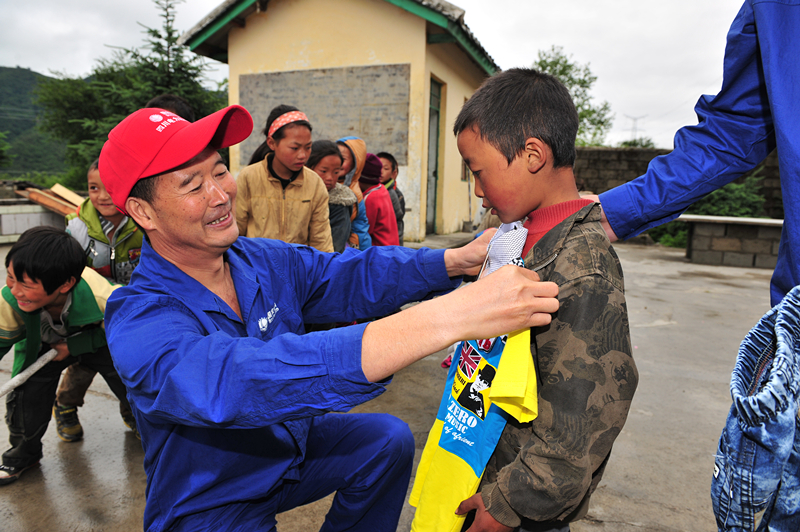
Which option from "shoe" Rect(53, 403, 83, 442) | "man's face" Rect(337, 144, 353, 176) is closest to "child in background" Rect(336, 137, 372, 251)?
"man's face" Rect(337, 144, 353, 176)

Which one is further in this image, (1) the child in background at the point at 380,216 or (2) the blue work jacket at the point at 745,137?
(1) the child in background at the point at 380,216

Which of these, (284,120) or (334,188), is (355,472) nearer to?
(284,120)

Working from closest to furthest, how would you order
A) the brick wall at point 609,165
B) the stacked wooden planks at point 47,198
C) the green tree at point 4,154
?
the stacked wooden planks at point 47,198 < the brick wall at point 609,165 < the green tree at point 4,154

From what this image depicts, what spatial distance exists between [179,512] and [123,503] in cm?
126

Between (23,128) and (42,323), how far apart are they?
2279 inches

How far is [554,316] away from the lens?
112cm

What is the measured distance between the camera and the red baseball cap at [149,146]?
1.29 metres

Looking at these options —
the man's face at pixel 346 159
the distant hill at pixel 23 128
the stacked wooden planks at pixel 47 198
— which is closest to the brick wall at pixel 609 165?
the man's face at pixel 346 159

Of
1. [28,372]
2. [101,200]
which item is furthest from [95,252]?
[28,372]

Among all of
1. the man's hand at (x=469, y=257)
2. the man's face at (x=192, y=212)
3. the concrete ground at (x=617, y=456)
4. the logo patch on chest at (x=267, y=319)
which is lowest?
the concrete ground at (x=617, y=456)

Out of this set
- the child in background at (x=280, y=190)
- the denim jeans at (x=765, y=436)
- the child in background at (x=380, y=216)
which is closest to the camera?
the denim jeans at (x=765, y=436)

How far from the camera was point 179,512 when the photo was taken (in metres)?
1.26

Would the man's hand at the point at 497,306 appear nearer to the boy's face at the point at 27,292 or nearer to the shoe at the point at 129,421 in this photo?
the boy's face at the point at 27,292

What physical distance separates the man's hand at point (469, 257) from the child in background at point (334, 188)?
2510 mm
